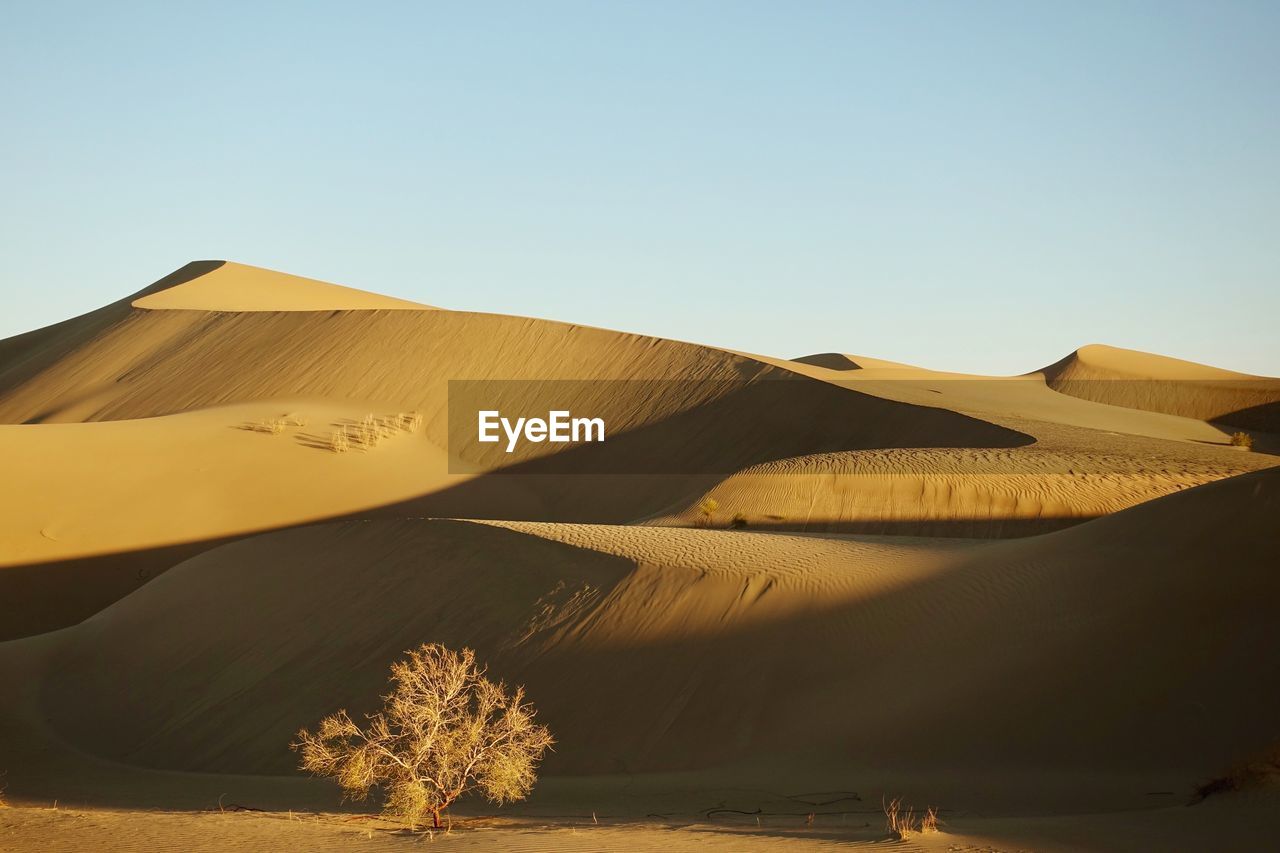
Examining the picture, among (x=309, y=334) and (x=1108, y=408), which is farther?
(x=309, y=334)

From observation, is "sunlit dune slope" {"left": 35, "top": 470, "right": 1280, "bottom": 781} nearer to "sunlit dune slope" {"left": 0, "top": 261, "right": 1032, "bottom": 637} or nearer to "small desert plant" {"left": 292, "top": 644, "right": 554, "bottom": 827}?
"small desert plant" {"left": 292, "top": 644, "right": 554, "bottom": 827}

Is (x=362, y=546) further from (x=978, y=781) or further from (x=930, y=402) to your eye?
(x=930, y=402)

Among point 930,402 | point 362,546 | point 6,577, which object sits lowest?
point 6,577

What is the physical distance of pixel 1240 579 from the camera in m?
12.0

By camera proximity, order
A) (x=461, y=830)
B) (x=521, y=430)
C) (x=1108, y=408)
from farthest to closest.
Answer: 1. (x=1108, y=408)
2. (x=521, y=430)
3. (x=461, y=830)

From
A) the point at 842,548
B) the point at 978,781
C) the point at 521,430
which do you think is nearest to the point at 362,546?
the point at 842,548

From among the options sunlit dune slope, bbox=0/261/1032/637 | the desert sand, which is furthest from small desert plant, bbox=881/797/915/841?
sunlit dune slope, bbox=0/261/1032/637

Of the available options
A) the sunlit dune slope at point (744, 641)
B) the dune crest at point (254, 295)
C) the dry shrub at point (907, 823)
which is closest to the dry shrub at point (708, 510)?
the sunlit dune slope at point (744, 641)

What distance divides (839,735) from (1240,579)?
14.4 feet

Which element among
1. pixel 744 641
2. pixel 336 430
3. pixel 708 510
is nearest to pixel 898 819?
pixel 744 641

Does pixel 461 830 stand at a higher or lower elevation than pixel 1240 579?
lower

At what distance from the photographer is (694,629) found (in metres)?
14.2

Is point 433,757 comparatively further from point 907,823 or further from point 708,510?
point 708,510

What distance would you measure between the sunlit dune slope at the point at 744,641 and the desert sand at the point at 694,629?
5 centimetres
